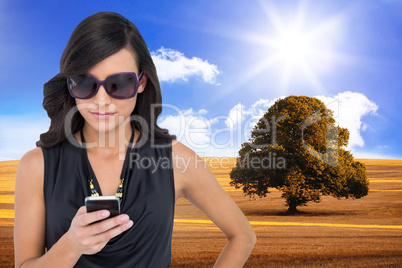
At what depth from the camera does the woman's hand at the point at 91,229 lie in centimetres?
228

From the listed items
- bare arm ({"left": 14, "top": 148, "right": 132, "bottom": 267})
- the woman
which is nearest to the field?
the woman

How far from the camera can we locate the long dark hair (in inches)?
107

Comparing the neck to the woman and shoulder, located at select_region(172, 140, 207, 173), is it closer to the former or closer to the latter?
the woman

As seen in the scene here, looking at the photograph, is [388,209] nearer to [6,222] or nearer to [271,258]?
[271,258]

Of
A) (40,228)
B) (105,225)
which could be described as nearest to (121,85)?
(105,225)

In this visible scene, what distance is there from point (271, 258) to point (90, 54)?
863cm

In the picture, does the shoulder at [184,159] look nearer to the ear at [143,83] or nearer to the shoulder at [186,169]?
the shoulder at [186,169]

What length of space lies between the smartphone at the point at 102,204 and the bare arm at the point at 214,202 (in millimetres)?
852

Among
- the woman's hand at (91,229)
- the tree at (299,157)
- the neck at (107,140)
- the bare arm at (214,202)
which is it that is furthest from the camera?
the tree at (299,157)

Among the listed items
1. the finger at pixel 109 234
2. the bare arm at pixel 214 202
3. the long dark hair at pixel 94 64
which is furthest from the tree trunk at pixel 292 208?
the finger at pixel 109 234

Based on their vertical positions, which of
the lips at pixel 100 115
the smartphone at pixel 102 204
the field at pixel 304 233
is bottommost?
the field at pixel 304 233

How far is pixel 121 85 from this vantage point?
9.29 feet

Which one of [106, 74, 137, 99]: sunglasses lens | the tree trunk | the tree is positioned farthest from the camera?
the tree trunk

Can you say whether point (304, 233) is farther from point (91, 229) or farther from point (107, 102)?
point (91, 229)
